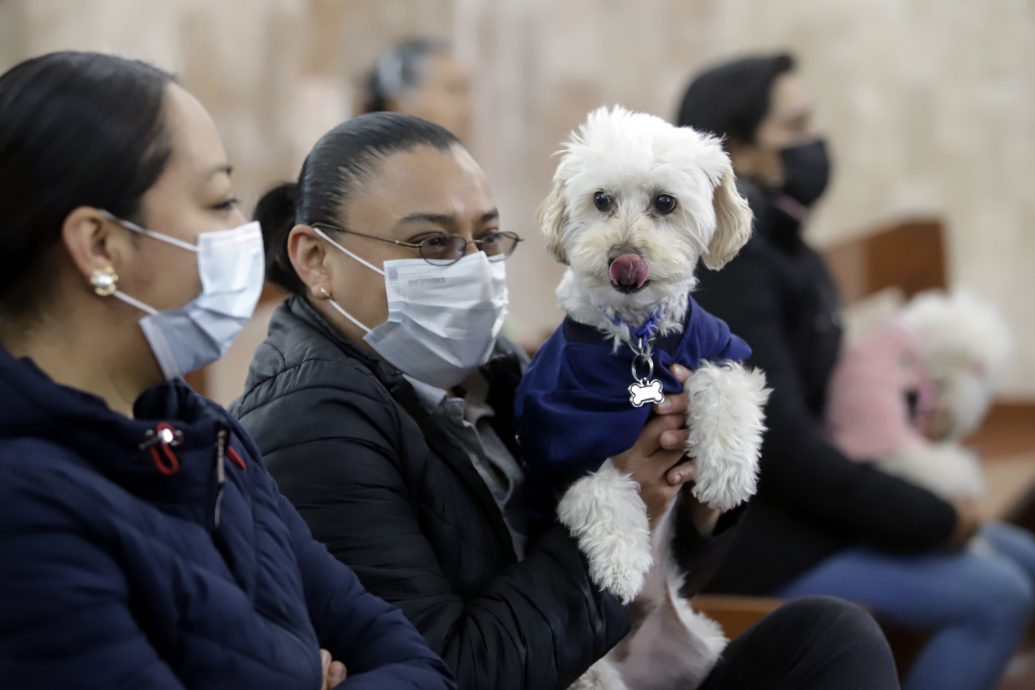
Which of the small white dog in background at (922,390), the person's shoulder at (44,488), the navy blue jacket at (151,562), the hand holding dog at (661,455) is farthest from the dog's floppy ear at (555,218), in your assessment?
the small white dog in background at (922,390)

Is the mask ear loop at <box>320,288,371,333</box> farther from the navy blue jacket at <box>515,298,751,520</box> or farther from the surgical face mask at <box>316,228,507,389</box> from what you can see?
the navy blue jacket at <box>515,298,751,520</box>

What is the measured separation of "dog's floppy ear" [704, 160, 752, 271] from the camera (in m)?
1.81

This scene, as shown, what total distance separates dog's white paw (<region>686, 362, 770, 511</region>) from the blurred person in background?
8.12 feet

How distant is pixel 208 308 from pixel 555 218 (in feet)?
1.85

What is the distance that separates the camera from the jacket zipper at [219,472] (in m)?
1.41

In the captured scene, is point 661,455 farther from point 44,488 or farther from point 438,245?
point 44,488

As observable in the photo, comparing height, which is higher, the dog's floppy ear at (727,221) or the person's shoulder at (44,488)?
the dog's floppy ear at (727,221)

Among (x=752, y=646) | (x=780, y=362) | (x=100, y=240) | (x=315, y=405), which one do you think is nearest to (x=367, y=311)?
(x=315, y=405)

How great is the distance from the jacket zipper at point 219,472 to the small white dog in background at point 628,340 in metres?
0.52

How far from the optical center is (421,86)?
4.27 m

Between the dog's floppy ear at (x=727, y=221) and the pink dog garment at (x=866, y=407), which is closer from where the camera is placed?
the dog's floppy ear at (x=727, y=221)

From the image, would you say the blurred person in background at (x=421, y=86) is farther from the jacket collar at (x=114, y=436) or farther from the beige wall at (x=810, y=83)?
the jacket collar at (x=114, y=436)

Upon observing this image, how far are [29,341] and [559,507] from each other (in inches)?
30.2

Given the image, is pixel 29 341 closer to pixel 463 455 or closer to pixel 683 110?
pixel 463 455
